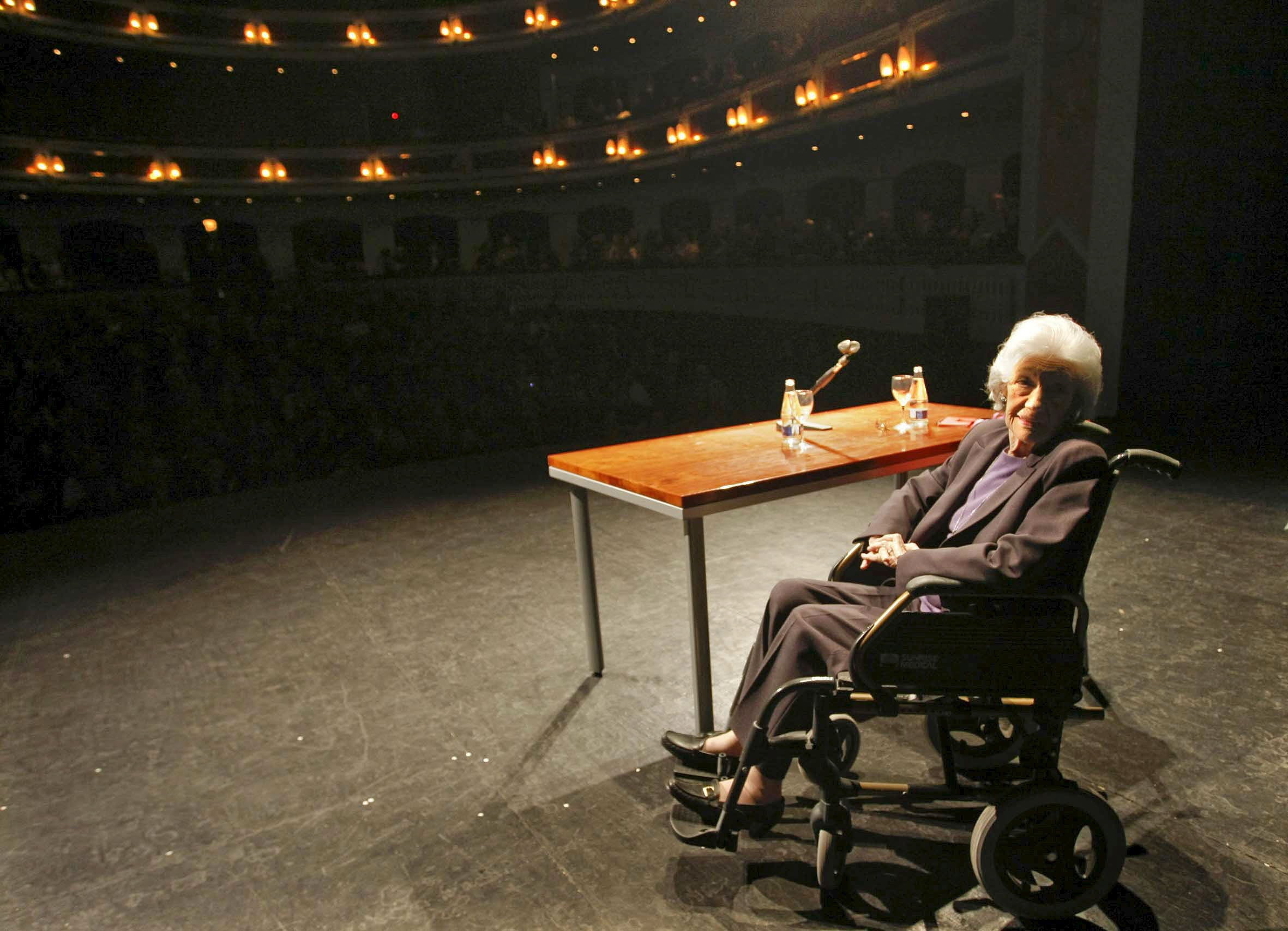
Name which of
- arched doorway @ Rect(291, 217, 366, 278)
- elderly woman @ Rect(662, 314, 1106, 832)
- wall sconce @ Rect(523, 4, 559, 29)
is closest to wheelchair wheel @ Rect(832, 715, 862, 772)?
elderly woman @ Rect(662, 314, 1106, 832)

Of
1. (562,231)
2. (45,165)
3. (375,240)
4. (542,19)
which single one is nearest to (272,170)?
(375,240)

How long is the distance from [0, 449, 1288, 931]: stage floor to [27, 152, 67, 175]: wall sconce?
16.5m

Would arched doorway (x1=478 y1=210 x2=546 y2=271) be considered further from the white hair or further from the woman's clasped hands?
the white hair

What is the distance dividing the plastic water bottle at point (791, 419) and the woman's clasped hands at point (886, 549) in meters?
0.68

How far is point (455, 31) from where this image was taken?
823 inches

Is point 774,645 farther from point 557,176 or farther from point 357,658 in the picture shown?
point 557,176

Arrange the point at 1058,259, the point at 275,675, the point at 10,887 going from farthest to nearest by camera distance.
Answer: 1. the point at 1058,259
2. the point at 275,675
3. the point at 10,887

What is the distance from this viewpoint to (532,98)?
2345cm

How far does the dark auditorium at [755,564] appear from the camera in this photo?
1935 mm

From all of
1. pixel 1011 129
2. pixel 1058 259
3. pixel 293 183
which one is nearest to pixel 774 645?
pixel 1058 259

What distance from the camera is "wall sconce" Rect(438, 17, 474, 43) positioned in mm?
20859

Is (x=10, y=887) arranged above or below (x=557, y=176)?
below

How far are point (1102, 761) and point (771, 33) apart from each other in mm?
17661

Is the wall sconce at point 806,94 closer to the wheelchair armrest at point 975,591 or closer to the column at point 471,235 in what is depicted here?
the column at point 471,235
